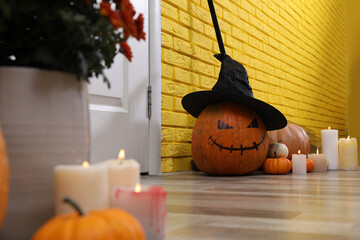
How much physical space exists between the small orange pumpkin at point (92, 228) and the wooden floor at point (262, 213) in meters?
0.18

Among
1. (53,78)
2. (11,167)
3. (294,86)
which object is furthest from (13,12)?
(294,86)

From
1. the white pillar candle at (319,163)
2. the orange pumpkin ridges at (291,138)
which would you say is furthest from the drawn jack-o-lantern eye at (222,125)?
the white pillar candle at (319,163)

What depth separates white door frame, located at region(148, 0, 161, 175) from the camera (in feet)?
7.05

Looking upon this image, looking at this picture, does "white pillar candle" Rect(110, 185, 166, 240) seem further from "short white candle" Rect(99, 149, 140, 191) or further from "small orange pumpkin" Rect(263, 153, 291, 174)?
"small orange pumpkin" Rect(263, 153, 291, 174)

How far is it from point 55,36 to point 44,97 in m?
0.10

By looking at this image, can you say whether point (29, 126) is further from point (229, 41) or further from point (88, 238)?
point (229, 41)

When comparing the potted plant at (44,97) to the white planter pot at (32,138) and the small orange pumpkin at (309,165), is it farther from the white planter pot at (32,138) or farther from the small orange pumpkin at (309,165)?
the small orange pumpkin at (309,165)

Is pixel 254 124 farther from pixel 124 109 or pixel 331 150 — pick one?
pixel 331 150

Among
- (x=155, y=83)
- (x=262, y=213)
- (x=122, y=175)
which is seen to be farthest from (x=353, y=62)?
(x=122, y=175)

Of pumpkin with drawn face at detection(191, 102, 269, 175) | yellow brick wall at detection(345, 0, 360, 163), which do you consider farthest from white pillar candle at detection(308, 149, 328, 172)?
yellow brick wall at detection(345, 0, 360, 163)

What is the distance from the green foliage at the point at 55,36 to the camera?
2.22 feet

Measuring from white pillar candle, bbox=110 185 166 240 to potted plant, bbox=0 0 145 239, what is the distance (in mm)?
139

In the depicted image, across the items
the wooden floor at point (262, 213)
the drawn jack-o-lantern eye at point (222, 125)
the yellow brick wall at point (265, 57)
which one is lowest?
the wooden floor at point (262, 213)

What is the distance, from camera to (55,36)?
0.71m
